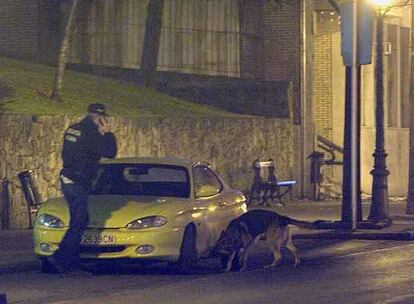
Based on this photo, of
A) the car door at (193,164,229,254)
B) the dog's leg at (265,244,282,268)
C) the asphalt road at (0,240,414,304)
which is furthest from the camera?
the dog's leg at (265,244,282,268)

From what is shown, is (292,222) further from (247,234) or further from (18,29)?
(18,29)

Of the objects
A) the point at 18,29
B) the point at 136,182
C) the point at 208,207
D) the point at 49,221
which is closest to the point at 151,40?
the point at 18,29

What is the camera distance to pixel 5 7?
3092cm

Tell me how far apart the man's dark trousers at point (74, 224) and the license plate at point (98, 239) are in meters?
0.11

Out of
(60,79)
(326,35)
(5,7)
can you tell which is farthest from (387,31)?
(60,79)

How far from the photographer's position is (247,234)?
1584 cm

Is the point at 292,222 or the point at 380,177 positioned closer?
the point at 292,222

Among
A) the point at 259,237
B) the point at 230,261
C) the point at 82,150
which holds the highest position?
the point at 82,150

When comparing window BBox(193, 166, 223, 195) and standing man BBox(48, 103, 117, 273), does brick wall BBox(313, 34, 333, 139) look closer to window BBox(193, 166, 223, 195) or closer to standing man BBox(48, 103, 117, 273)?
window BBox(193, 166, 223, 195)

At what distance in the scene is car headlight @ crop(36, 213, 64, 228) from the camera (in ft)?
50.1

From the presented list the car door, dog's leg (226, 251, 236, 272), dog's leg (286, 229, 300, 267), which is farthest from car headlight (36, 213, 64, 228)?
dog's leg (286, 229, 300, 267)

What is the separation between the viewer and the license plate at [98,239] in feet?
49.1

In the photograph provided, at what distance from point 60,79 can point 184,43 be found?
354 inches

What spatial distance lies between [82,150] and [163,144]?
11.1m
